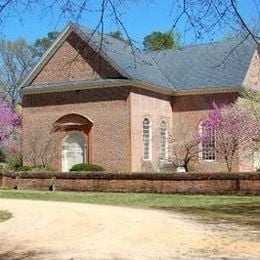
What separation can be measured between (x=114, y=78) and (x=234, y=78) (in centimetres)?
818

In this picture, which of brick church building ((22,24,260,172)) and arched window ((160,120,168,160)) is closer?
brick church building ((22,24,260,172))

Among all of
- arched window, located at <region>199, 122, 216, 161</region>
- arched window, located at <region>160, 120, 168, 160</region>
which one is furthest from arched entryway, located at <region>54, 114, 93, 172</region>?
arched window, located at <region>199, 122, 216, 161</region>

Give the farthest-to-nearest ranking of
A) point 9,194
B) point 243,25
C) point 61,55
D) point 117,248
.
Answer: point 61,55
point 9,194
point 117,248
point 243,25

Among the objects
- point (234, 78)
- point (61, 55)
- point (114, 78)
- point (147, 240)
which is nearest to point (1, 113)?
point (61, 55)

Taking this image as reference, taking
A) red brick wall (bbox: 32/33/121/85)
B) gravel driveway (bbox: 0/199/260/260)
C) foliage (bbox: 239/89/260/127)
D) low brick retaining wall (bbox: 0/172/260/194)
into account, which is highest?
red brick wall (bbox: 32/33/121/85)

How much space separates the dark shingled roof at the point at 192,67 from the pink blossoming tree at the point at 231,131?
7.75 feet

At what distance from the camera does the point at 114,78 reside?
39.0 m

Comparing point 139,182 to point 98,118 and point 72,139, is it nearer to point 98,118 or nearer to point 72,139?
point 98,118

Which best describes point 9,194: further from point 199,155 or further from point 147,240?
point 147,240

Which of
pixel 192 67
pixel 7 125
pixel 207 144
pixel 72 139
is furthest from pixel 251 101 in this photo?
pixel 7 125

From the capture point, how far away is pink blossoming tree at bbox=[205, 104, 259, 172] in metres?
37.7

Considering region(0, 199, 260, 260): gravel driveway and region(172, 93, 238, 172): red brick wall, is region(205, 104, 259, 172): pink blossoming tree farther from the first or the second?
region(0, 199, 260, 260): gravel driveway

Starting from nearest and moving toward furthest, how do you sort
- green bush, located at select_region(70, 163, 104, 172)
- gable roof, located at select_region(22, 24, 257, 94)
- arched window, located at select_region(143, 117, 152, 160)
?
green bush, located at select_region(70, 163, 104, 172)
gable roof, located at select_region(22, 24, 257, 94)
arched window, located at select_region(143, 117, 152, 160)

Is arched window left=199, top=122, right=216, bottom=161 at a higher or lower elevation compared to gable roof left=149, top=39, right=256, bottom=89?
lower
